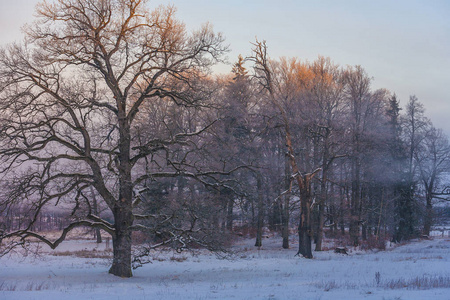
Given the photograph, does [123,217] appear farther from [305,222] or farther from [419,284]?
[305,222]

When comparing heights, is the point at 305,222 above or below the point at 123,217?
below

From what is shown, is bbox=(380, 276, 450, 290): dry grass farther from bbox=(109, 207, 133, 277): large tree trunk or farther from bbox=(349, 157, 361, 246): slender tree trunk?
bbox=(349, 157, 361, 246): slender tree trunk

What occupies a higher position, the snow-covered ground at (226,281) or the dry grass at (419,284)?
the dry grass at (419,284)

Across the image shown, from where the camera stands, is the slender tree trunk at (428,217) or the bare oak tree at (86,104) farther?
the slender tree trunk at (428,217)

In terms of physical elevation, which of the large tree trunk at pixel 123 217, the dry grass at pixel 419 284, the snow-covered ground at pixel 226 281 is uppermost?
the large tree trunk at pixel 123 217

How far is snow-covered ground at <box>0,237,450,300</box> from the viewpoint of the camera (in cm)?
1013

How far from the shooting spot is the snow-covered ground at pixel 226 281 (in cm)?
1013

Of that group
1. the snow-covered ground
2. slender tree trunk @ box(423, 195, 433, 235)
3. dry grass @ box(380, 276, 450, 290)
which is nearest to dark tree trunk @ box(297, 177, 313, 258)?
the snow-covered ground

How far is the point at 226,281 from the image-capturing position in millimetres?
14219

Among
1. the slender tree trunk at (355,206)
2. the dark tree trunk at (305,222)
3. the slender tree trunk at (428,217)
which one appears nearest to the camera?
the dark tree trunk at (305,222)

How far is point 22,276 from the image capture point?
53.4ft

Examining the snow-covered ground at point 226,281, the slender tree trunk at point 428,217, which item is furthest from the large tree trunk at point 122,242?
the slender tree trunk at point 428,217

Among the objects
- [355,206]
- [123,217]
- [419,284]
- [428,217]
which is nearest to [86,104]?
[123,217]

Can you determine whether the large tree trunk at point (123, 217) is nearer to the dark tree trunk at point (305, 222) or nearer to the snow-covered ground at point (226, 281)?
the snow-covered ground at point (226, 281)
